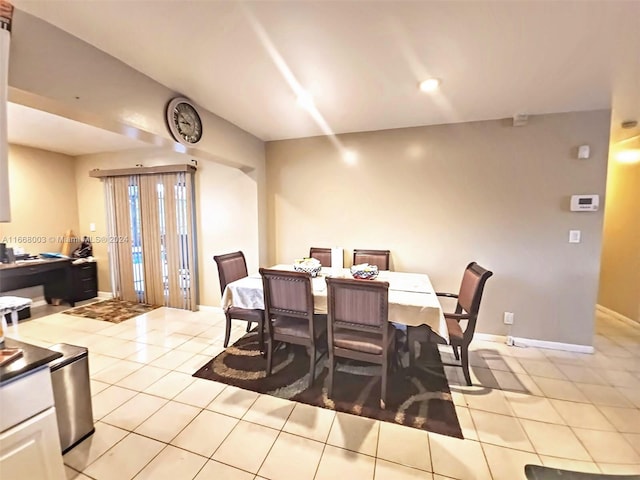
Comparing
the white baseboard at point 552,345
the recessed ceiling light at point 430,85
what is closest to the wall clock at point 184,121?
the recessed ceiling light at point 430,85

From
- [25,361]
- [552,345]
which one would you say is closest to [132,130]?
[25,361]

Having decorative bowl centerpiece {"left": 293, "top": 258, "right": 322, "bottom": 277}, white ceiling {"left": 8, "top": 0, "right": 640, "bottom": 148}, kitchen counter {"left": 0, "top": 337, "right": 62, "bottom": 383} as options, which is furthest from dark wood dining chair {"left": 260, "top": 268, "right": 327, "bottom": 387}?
white ceiling {"left": 8, "top": 0, "right": 640, "bottom": 148}

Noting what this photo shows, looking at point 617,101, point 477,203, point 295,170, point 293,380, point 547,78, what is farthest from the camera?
point 295,170

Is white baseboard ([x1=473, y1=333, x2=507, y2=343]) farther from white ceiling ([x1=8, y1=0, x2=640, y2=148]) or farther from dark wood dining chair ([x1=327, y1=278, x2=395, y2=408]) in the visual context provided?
white ceiling ([x1=8, y1=0, x2=640, y2=148])

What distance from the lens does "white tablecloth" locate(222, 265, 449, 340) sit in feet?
6.59

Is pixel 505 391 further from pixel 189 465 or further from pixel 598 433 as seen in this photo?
pixel 189 465

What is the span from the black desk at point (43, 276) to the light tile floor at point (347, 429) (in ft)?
6.96

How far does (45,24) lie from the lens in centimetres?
149

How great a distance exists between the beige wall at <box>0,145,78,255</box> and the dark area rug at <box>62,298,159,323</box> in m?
1.26

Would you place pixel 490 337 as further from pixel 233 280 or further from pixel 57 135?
pixel 57 135

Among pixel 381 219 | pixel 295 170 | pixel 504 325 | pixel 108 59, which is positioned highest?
pixel 108 59

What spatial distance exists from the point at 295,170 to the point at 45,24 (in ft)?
8.28

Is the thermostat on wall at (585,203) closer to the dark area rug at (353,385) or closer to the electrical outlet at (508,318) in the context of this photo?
the electrical outlet at (508,318)

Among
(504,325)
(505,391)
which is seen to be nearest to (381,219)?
(504,325)
